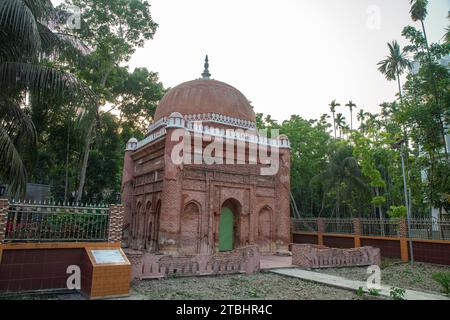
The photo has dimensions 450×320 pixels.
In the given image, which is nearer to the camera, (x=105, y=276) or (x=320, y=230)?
(x=105, y=276)

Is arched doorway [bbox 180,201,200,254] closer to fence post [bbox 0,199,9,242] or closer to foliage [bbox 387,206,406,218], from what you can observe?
fence post [bbox 0,199,9,242]

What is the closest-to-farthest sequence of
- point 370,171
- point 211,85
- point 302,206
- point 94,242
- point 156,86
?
point 94,242 → point 211,85 → point 370,171 → point 156,86 → point 302,206

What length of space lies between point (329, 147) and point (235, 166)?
11918mm

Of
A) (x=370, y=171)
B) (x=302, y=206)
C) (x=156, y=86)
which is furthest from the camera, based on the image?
(x=302, y=206)

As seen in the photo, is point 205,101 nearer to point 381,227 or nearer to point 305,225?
point 305,225

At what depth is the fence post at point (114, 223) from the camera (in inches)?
318

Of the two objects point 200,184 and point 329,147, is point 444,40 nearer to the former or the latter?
point 329,147

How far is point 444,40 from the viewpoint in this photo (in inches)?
619

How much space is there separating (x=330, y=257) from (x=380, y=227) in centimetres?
444

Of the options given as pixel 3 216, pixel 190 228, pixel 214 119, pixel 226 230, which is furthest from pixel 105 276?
pixel 214 119

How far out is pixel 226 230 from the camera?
50.5ft

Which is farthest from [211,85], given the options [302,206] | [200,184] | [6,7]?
[302,206]

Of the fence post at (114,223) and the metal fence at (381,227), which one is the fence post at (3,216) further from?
the metal fence at (381,227)

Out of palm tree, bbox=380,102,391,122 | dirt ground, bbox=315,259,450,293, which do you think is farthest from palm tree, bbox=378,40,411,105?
dirt ground, bbox=315,259,450,293
